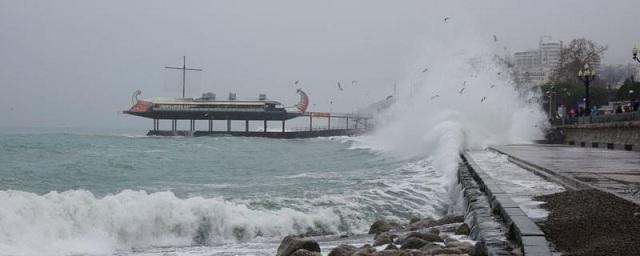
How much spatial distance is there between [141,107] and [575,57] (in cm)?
4726

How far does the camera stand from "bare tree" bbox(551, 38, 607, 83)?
7238cm

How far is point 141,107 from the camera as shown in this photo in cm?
8500

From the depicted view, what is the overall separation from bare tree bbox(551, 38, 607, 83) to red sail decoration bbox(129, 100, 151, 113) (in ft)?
148

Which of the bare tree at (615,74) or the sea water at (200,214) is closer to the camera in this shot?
the sea water at (200,214)

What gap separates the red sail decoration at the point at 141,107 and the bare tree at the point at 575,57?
44994mm

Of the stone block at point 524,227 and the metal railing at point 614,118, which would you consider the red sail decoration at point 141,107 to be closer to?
the metal railing at point 614,118

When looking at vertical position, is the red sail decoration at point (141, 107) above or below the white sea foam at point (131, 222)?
above

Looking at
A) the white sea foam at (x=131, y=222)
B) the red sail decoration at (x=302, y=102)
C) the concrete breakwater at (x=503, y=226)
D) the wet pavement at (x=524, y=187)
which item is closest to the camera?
the concrete breakwater at (x=503, y=226)

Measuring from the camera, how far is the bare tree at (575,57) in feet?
237

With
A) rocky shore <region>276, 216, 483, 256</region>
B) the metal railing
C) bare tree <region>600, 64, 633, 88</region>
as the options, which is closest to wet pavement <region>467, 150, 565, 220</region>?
rocky shore <region>276, 216, 483, 256</region>

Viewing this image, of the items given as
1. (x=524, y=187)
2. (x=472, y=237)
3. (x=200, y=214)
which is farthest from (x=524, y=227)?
(x=200, y=214)

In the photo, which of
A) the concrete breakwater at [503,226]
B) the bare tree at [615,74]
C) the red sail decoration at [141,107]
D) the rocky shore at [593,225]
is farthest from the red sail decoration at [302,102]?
the rocky shore at [593,225]

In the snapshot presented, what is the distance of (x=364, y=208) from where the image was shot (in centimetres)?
1252

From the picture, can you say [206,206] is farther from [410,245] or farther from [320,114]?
[320,114]
